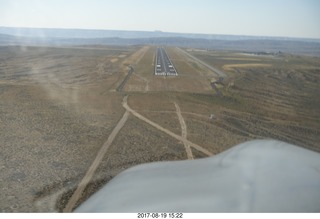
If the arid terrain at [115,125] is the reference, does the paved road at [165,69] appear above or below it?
above

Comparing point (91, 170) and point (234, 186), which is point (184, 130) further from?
point (234, 186)

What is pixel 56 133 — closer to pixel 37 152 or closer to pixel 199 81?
pixel 37 152

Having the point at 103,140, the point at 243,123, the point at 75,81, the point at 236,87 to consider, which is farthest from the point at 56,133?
the point at 236,87

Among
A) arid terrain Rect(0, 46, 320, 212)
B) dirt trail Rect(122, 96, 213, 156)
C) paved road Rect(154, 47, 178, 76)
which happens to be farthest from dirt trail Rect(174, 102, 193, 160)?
paved road Rect(154, 47, 178, 76)

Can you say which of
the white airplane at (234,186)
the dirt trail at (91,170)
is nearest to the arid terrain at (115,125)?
the dirt trail at (91,170)

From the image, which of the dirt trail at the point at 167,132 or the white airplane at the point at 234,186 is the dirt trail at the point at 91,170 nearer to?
the dirt trail at the point at 167,132

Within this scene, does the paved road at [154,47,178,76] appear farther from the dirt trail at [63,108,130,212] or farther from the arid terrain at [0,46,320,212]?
the dirt trail at [63,108,130,212]

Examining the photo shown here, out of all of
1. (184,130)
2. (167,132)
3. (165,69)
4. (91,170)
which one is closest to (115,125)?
(167,132)

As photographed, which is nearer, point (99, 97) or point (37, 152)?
point (37, 152)
